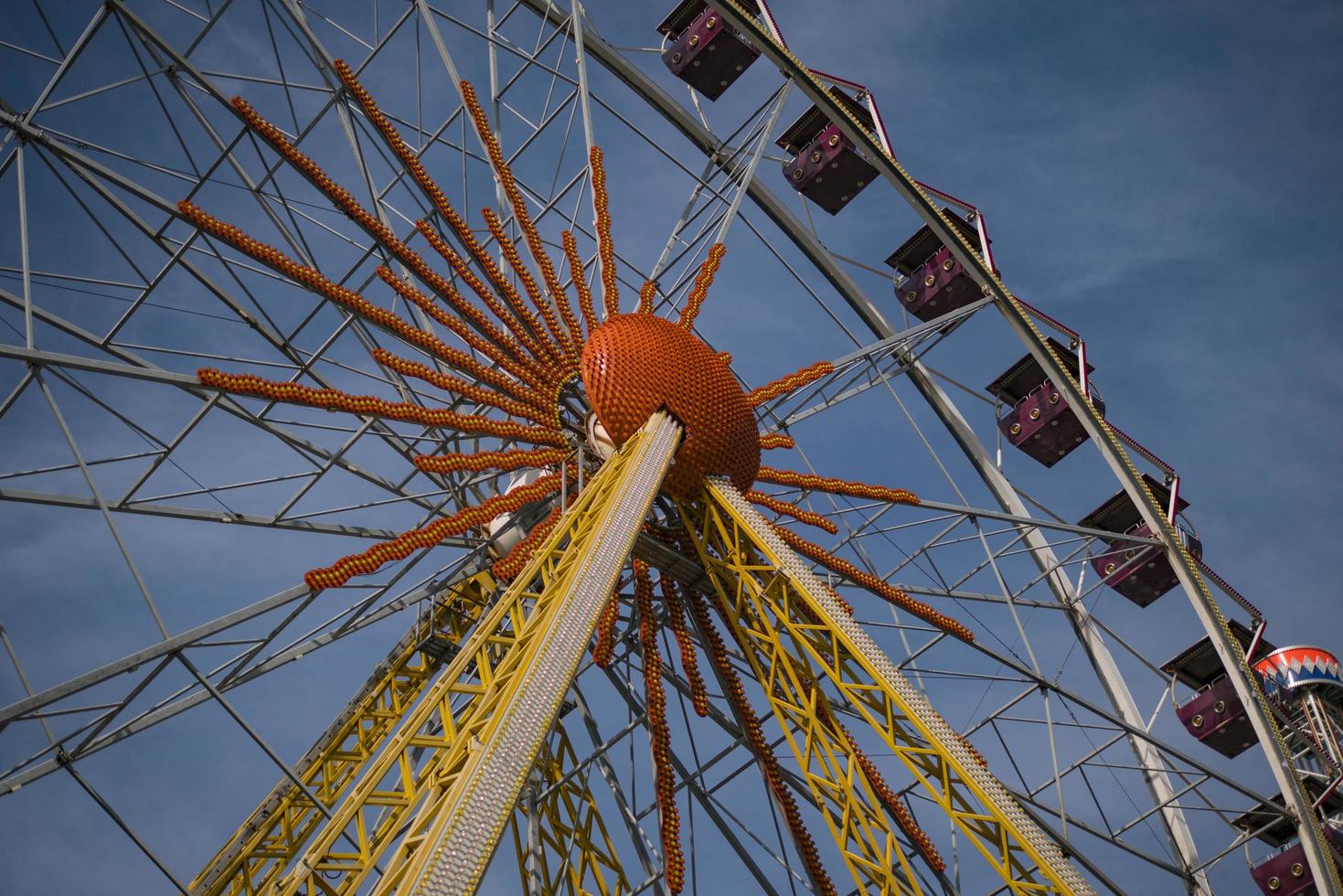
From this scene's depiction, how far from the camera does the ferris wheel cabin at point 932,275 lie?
61.7 ft

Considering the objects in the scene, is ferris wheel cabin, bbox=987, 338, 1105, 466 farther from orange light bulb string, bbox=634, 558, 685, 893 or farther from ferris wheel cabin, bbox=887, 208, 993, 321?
orange light bulb string, bbox=634, 558, 685, 893

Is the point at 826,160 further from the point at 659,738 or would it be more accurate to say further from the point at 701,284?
the point at 659,738

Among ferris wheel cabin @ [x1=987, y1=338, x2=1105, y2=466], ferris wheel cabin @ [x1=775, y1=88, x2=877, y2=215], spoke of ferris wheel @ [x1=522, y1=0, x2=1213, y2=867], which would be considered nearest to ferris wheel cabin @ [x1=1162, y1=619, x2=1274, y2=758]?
spoke of ferris wheel @ [x1=522, y1=0, x2=1213, y2=867]

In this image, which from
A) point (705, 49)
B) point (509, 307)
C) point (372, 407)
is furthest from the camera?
point (705, 49)

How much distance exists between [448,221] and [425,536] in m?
3.13

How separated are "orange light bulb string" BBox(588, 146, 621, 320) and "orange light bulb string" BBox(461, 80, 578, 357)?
40cm

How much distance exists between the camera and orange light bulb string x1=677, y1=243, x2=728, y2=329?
14.4 metres

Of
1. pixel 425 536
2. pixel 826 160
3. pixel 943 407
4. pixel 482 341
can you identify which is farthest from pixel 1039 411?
pixel 425 536

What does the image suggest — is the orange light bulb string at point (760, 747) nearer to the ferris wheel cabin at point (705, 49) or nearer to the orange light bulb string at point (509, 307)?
the orange light bulb string at point (509, 307)

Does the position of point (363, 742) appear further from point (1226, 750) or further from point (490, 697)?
point (1226, 750)

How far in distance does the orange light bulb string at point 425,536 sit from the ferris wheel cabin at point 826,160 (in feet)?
24.8

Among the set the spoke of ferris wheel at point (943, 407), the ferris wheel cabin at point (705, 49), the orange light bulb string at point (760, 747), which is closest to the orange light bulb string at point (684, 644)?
the orange light bulb string at point (760, 747)

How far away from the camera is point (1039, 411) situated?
63.6 feet

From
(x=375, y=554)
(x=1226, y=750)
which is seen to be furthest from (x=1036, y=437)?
(x=375, y=554)
